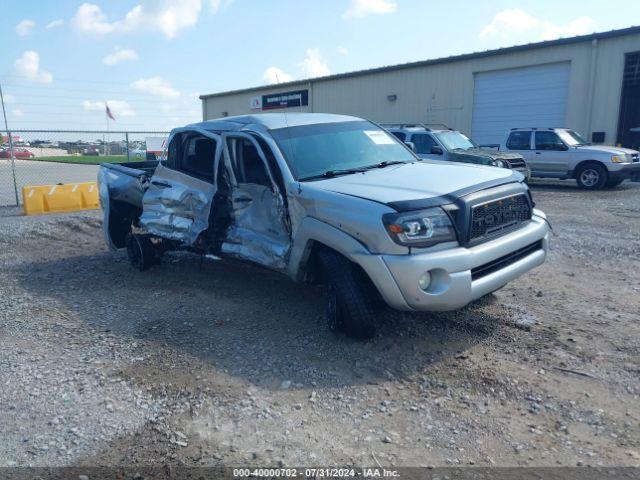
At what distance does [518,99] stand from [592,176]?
7.05m

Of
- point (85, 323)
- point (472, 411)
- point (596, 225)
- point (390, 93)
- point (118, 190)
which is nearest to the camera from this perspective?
point (472, 411)

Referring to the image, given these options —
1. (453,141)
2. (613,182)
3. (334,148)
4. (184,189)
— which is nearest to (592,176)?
(613,182)

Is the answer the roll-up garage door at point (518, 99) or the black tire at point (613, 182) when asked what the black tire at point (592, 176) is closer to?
the black tire at point (613, 182)

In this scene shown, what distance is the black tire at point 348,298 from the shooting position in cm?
427

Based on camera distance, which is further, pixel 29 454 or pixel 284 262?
pixel 284 262

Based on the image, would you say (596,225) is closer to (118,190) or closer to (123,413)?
(118,190)

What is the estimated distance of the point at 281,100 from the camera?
105 ft

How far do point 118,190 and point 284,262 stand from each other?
365 centimetres

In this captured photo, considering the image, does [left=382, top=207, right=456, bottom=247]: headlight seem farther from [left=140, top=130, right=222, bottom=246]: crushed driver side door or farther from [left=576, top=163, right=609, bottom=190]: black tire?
[left=576, top=163, right=609, bottom=190]: black tire

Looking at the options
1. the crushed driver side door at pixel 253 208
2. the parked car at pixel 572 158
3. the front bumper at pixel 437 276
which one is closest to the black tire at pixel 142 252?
the crushed driver side door at pixel 253 208

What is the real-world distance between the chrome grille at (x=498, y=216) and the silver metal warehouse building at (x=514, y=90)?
Result: 1668 centimetres

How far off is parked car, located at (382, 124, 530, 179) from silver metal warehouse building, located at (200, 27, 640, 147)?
6860 millimetres

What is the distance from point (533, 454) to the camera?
9.87 feet

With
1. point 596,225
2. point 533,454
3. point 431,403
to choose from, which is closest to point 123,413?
point 431,403
